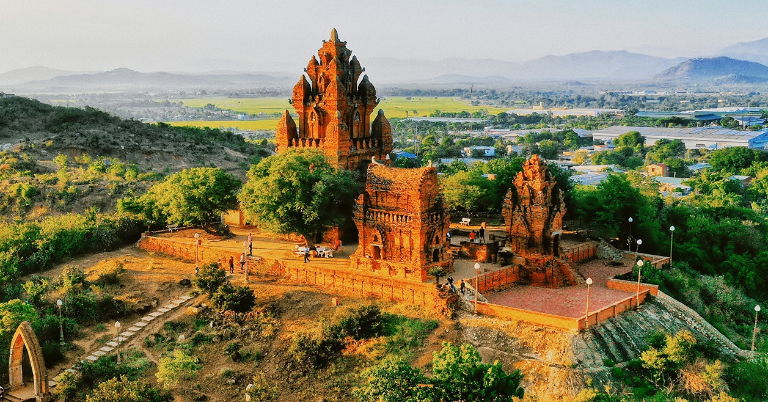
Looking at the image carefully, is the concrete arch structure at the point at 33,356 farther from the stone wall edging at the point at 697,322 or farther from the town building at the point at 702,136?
the town building at the point at 702,136

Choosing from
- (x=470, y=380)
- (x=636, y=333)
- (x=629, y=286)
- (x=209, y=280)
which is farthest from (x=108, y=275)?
(x=629, y=286)

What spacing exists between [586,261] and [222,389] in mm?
18203

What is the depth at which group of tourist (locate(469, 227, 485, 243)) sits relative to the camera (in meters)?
33.7

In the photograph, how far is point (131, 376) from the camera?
23844 millimetres

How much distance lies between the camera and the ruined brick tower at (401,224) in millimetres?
28203

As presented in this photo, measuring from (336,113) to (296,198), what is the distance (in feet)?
20.2

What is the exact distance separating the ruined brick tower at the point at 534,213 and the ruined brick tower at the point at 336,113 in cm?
904

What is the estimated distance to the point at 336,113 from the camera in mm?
35750

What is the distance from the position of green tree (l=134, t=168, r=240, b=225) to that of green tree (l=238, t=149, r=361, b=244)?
2166 millimetres

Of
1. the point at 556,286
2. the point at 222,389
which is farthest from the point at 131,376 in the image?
the point at 556,286

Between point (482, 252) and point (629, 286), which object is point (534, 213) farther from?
point (629, 286)

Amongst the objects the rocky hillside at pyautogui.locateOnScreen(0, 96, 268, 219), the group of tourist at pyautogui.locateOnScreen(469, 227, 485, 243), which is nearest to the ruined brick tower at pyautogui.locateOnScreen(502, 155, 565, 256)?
the group of tourist at pyautogui.locateOnScreen(469, 227, 485, 243)

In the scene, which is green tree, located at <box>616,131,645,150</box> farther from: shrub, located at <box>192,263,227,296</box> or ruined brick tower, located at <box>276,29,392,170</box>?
shrub, located at <box>192,263,227,296</box>

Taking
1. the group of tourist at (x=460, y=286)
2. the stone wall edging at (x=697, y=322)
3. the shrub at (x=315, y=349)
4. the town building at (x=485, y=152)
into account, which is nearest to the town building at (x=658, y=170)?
the town building at (x=485, y=152)
